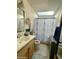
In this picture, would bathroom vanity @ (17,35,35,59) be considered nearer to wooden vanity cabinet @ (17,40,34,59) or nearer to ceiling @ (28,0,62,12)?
wooden vanity cabinet @ (17,40,34,59)

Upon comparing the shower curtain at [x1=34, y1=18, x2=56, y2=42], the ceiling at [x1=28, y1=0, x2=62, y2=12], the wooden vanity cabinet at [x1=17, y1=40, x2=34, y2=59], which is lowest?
the wooden vanity cabinet at [x1=17, y1=40, x2=34, y2=59]

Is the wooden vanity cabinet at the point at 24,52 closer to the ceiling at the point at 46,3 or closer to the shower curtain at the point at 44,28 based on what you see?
the ceiling at the point at 46,3

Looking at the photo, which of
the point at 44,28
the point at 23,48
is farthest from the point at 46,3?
the point at 23,48

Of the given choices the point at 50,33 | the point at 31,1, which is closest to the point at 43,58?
the point at 31,1

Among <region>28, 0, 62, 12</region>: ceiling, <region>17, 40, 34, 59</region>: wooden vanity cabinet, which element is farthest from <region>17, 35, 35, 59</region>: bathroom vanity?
<region>28, 0, 62, 12</region>: ceiling

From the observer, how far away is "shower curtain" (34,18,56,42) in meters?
6.39

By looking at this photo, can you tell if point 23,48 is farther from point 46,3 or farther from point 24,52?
point 46,3

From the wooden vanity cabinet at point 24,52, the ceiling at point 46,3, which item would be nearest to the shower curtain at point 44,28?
the ceiling at point 46,3

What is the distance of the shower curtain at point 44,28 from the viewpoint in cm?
639

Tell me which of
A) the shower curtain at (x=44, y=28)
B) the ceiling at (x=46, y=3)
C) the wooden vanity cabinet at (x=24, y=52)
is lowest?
the wooden vanity cabinet at (x=24, y=52)

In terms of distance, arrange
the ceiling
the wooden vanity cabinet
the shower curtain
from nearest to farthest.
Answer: the wooden vanity cabinet → the ceiling → the shower curtain
